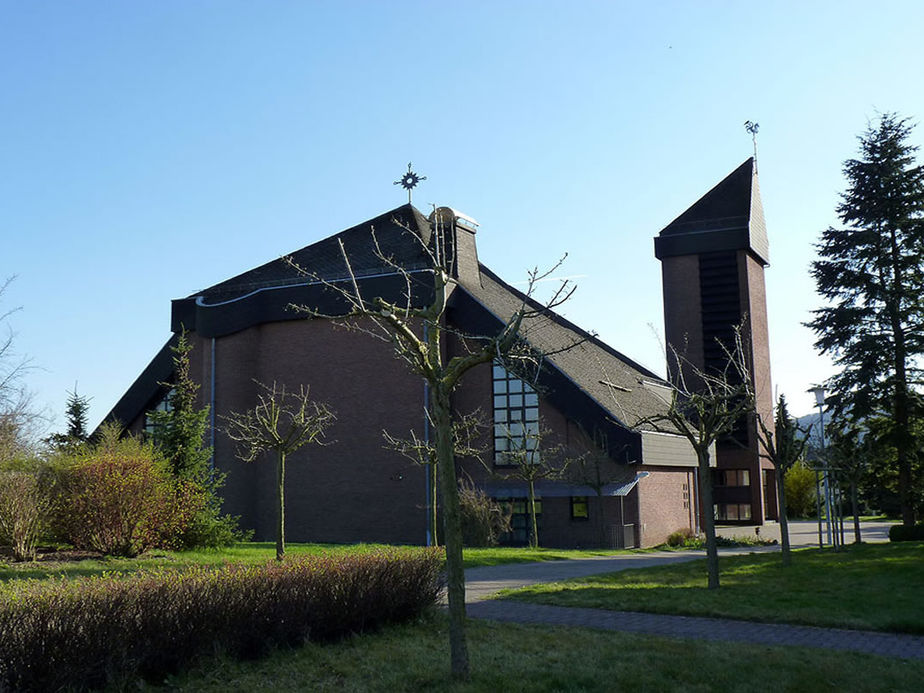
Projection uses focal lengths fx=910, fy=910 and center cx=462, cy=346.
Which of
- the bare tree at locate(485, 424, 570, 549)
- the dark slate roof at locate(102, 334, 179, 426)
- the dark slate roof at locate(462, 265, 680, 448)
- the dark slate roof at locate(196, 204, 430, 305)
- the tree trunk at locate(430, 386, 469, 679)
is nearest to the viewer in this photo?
the tree trunk at locate(430, 386, 469, 679)

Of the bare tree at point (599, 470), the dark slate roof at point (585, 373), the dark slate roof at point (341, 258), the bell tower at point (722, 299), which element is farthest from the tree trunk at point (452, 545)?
the bell tower at point (722, 299)

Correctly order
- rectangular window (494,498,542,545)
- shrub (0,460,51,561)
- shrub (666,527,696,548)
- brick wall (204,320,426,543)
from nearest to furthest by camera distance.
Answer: shrub (0,460,51,561), rectangular window (494,498,542,545), brick wall (204,320,426,543), shrub (666,527,696,548)

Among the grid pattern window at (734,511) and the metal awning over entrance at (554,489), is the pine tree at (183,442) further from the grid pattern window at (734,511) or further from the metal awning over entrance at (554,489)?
the grid pattern window at (734,511)

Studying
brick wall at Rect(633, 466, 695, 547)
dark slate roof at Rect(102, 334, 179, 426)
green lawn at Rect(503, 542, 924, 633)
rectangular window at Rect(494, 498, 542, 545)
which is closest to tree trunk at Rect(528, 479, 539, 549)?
rectangular window at Rect(494, 498, 542, 545)

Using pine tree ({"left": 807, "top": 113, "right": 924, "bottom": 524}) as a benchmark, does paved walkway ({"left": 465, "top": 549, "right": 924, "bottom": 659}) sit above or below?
below

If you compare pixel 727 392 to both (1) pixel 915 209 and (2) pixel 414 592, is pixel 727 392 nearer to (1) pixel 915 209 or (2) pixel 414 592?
(2) pixel 414 592

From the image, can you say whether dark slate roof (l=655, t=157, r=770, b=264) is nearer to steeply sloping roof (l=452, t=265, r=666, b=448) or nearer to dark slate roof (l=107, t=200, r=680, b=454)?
steeply sloping roof (l=452, t=265, r=666, b=448)

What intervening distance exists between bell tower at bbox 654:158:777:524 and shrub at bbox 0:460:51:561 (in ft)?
122

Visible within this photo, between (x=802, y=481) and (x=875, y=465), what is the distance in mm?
33368

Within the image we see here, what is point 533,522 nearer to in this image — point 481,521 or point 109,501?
point 481,521

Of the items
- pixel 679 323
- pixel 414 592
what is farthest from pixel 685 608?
pixel 679 323

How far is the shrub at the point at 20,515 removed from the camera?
1895 cm

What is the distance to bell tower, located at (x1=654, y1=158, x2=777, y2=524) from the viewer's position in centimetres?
5053

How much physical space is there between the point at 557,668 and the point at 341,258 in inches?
1249
